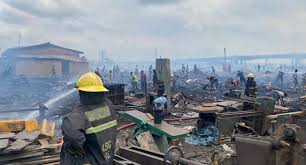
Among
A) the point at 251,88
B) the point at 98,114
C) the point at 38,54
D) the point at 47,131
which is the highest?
the point at 38,54

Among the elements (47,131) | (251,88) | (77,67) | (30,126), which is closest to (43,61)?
(77,67)

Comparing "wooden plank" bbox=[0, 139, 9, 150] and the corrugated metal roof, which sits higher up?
the corrugated metal roof

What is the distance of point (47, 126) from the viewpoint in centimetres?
733

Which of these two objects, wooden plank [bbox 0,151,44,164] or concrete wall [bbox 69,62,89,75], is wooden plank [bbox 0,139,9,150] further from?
concrete wall [bbox 69,62,89,75]

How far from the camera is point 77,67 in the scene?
136ft

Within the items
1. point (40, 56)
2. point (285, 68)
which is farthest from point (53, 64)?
point (285, 68)

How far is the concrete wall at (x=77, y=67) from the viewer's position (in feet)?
131

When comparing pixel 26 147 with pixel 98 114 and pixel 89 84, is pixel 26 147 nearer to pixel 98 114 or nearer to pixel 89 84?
pixel 98 114

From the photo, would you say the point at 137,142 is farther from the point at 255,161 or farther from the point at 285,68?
the point at 285,68

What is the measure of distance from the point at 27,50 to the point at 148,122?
33364 millimetres

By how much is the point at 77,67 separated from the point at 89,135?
1556 inches

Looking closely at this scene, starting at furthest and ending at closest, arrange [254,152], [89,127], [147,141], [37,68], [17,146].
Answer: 1. [37,68]
2. [147,141]
3. [17,146]
4. [89,127]
5. [254,152]

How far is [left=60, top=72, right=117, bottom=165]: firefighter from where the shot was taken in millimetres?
3102

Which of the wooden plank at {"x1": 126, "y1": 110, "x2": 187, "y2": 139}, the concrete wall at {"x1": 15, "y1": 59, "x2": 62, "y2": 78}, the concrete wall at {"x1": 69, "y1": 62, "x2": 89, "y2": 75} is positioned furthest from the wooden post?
the concrete wall at {"x1": 69, "y1": 62, "x2": 89, "y2": 75}
